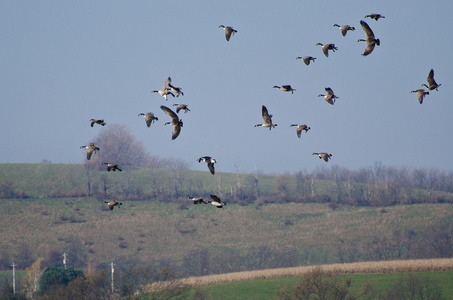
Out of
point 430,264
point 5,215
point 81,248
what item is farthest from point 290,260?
point 5,215

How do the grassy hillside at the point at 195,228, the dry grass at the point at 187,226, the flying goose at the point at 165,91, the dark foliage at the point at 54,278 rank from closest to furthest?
the flying goose at the point at 165,91 < the dark foliage at the point at 54,278 < the grassy hillside at the point at 195,228 < the dry grass at the point at 187,226

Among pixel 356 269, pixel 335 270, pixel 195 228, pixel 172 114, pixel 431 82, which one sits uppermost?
pixel 431 82

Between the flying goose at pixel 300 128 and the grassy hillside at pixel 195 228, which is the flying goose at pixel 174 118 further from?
the grassy hillside at pixel 195 228

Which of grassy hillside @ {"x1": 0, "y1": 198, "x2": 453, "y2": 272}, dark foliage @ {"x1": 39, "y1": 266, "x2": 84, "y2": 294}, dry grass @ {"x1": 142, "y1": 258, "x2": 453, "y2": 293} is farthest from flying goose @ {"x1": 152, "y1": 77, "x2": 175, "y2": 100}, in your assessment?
grassy hillside @ {"x1": 0, "y1": 198, "x2": 453, "y2": 272}

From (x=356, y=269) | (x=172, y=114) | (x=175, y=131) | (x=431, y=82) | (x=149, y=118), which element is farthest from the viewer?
(x=356, y=269)

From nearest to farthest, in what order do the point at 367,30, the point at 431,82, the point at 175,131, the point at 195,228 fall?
the point at 175,131
the point at 367,30
the point at 431,82
the point at 195,228

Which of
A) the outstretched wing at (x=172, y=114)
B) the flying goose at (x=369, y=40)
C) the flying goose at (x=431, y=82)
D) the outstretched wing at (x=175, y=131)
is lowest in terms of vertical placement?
the outstretched wing at (x=175, y=131)

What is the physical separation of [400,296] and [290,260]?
47.5 metres

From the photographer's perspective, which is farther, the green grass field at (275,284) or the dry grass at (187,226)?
the dry grass at (187,226)

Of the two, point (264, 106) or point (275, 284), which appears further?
point (275, 284)

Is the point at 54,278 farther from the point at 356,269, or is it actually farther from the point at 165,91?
the point at 165,91

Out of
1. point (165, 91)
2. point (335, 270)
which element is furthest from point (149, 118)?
point (335, 270)

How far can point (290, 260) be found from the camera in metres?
109

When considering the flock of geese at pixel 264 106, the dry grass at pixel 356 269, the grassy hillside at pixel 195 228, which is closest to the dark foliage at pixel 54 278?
the dry grass at pixel 356 269
